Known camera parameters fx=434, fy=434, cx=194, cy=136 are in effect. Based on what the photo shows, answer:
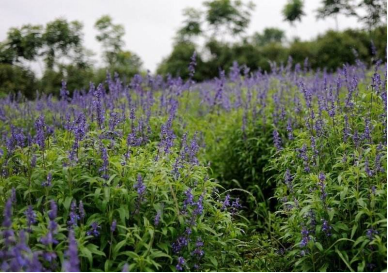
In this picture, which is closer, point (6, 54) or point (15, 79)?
point (6, 54)

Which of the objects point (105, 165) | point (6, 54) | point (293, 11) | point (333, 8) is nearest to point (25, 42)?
point (6, 54)

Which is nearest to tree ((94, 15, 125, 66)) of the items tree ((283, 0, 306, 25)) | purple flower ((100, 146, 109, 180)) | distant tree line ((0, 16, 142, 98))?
distant tree line ((0, 16, 142, 98))

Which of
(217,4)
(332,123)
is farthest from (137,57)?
(332,123)

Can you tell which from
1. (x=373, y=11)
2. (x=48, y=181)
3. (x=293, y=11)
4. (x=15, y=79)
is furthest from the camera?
(x=293, y=11)

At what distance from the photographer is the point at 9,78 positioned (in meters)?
8.38

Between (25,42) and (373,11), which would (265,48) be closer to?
(373,11)

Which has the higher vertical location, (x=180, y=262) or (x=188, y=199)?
(x=188, y=199)

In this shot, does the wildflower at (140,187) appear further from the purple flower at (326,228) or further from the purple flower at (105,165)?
the purple flower at (326,228)

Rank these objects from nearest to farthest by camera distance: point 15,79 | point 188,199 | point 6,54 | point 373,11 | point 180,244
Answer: point 180,244 < point 188,199 < point 6,54 < point 15,79 < point 373,11

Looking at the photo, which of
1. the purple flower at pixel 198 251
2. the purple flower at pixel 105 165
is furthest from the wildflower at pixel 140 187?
the purple flower at pixel 198 251

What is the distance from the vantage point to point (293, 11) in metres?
35.3

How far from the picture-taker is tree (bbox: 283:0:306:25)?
35312 mm

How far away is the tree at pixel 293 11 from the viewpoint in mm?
35312

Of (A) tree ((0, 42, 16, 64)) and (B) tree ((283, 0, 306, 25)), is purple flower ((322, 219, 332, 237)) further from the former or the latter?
(B) tree ((283, 0, 306, 25))
